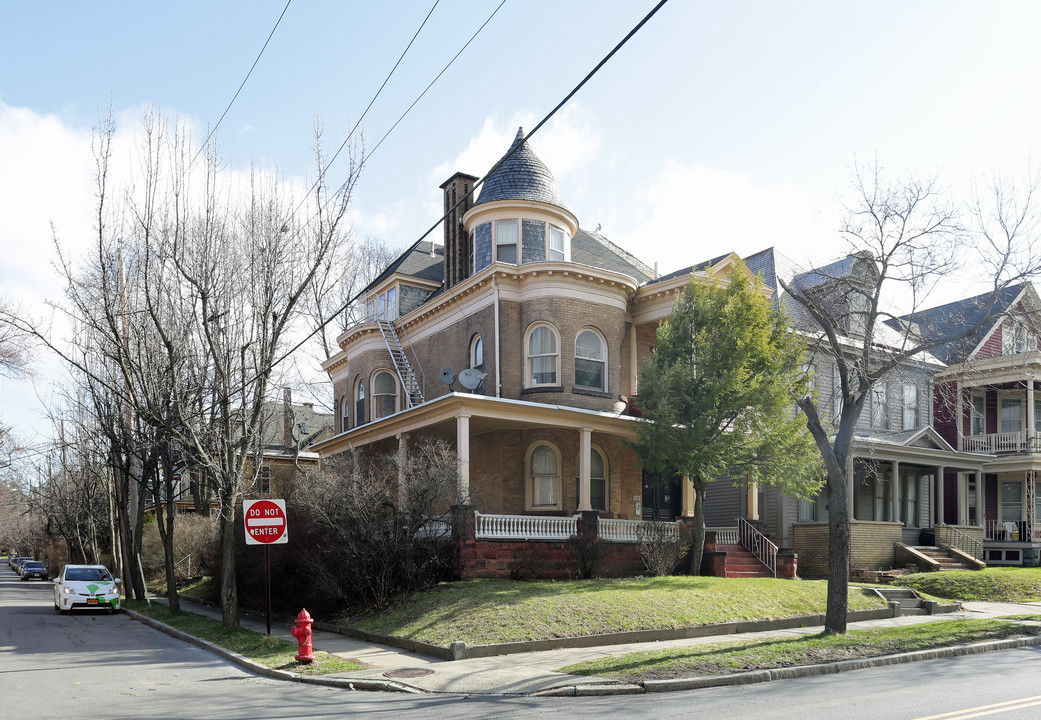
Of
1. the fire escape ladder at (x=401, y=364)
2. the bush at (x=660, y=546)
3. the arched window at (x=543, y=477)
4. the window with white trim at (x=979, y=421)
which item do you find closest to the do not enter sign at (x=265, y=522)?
the bush at (x=660, y=546)

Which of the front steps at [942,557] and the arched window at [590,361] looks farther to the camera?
the front steps at [942,557]

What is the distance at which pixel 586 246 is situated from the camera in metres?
30.6

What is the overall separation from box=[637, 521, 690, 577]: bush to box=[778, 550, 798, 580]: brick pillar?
3138 millimetres

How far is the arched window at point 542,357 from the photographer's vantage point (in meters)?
24.7

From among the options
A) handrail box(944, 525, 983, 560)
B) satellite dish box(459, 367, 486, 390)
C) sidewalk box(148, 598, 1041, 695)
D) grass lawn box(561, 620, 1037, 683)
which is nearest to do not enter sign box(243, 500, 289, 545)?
sidewalk box(148, 598, 1041, 695)

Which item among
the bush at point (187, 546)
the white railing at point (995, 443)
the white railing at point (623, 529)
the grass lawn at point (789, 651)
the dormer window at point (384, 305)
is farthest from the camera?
the white railing at point (995, 443)

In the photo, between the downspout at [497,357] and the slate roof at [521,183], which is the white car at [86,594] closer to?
the downspout at [497,357]

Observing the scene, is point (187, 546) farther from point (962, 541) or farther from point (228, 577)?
point (962, 541)

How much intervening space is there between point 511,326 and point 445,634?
12.2m

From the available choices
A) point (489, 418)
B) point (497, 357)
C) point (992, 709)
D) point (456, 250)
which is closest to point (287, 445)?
point (456, 250)

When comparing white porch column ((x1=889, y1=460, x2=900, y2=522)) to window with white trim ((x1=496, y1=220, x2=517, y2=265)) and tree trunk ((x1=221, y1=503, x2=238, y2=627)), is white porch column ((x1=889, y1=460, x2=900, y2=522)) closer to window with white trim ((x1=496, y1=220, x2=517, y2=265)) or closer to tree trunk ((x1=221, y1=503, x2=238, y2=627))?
window with white trim ((x1=496, y1=220, x2=517, y2=265))

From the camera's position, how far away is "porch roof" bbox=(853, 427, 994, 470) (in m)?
28.0

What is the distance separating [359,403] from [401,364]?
246cm

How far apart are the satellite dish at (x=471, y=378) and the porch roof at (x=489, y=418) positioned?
137 centimetres
